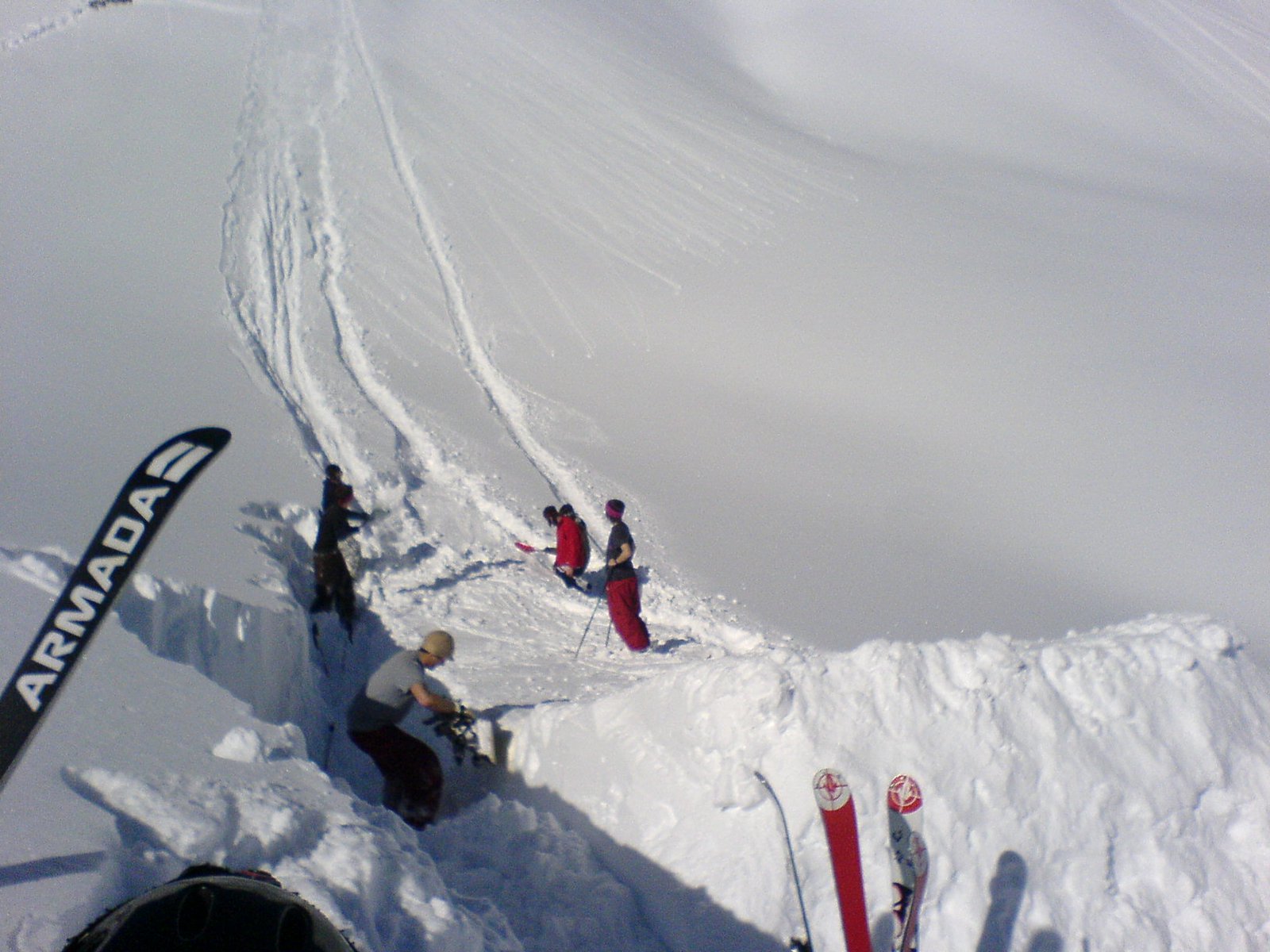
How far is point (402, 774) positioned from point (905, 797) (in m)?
2.57

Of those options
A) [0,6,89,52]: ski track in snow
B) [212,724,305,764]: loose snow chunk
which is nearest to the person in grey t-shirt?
[212,724,305,764]: loose snow chunk

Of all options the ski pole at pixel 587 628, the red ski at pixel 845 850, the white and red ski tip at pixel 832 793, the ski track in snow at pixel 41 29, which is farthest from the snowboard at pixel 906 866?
the ski track in snow at pixel 41 29

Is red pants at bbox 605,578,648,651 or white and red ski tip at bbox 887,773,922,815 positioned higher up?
white and red ski tip at bbox 887,773,922,815

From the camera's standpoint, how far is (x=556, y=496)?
848 cm

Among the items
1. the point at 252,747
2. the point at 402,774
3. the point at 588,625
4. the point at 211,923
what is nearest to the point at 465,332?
the point at 588,625

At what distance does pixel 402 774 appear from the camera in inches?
187

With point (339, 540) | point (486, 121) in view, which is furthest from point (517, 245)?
point (339, 540)

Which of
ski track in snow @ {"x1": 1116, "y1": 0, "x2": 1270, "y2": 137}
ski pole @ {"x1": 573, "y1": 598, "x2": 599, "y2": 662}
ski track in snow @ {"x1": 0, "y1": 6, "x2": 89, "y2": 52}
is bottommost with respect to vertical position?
ski pole @ {"x1": 573, "y1": 598, "x2": 599, "y2": 662}

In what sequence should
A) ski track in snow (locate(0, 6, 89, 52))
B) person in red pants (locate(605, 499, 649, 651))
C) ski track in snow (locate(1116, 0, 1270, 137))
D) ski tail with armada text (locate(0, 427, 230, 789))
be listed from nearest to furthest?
ski tail with armada text (locate(0, 427, 230, 789)) → person in red pants (locate(605, 499, 649, 651)) → ski track in snow (locate(0, 6, 89, 52)) → ski track in snow (locate(1116, 0, 1270, 137))

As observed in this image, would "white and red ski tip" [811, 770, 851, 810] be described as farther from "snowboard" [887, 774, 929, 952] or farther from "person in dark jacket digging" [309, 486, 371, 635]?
"person in dark jacket digging" [309, 486, 371, 635]

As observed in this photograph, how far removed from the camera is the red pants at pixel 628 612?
274 inches

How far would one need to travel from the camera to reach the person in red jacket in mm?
7391

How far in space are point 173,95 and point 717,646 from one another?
40.6ft

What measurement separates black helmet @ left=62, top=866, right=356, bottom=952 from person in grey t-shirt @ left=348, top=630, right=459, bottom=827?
2.54 metres
